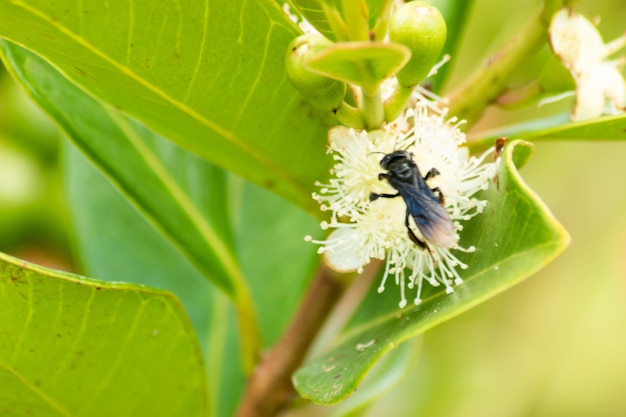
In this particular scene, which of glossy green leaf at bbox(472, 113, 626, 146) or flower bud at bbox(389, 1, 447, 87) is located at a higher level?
flower bud at bbox(389, 1, 447, 87)

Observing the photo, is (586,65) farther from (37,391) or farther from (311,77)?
(37,391)

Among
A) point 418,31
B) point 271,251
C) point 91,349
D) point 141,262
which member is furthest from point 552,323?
point 418,31

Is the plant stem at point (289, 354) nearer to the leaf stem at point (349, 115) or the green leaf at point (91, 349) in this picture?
the green leaf at point (91, 349)

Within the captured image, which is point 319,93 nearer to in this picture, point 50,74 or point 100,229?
point 50,74

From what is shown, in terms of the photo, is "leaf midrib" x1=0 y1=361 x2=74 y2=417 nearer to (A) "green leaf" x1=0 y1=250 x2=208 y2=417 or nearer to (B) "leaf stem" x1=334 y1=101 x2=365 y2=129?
(A) "green leaf" x1=0 y1=250 x2=208 y2=417

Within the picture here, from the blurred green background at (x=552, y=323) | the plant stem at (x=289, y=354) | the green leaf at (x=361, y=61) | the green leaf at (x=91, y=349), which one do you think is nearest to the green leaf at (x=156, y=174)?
the plant stem at (x=289, y=354)

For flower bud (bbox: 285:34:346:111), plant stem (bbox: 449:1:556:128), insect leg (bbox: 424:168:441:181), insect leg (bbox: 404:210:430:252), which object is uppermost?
flower bud (bbox: 285:34:346:111)

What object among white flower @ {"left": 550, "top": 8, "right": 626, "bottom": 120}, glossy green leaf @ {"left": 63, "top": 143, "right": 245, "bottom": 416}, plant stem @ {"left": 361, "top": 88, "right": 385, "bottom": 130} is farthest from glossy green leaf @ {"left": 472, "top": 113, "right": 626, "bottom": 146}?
glossy green leaf @ {"left": 63, "top": 143, "right": 245, "bottom": 416}
